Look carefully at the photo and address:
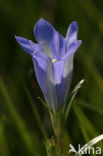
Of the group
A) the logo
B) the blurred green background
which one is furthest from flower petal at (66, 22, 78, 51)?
the blurred green background

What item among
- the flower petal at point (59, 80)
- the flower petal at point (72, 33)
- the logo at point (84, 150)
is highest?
the flower petal at point (72, 33)

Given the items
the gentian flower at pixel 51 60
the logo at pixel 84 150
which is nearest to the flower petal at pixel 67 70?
the gentian flower at pixel 51 60

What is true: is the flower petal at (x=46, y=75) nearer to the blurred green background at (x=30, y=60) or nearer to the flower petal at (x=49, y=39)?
the flower petal at (x=49, y=39)

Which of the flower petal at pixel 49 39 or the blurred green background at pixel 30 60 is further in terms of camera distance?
the blurred green background at pixel 30 60

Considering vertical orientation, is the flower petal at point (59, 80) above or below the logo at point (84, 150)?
above

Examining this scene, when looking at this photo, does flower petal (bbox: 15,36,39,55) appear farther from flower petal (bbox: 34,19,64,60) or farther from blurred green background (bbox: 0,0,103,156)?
blurred green background (bbox: 0,0,103,156)

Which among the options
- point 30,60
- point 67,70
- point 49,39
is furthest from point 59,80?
point 30,60

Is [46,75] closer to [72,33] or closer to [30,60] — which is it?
[72,33]
